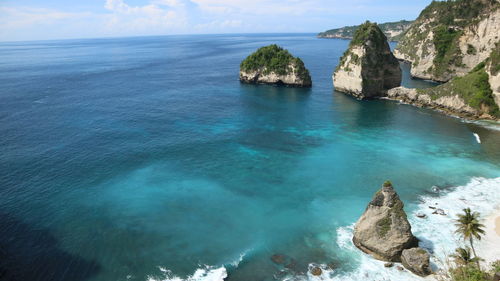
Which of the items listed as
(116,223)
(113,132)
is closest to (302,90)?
(113,132)

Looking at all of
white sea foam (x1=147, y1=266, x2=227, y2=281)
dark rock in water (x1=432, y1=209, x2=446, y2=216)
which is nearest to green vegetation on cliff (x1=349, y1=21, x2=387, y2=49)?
dark rock in water (x1=432, y1=209, x2=446, y2=216)

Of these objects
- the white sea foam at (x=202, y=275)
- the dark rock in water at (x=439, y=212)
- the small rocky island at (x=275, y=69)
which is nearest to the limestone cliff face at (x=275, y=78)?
the small rocky island at (x=275, y=69)

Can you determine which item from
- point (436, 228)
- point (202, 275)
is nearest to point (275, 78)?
point (436, 228)

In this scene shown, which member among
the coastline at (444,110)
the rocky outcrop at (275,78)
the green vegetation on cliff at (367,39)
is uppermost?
the green vegetation on cliff at (367,39)

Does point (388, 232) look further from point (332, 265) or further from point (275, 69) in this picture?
point (275, 69)

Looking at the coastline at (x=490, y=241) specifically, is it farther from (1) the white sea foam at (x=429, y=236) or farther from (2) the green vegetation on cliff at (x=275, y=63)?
(2) the green vegetation on cliff at (x=275, y=63)
